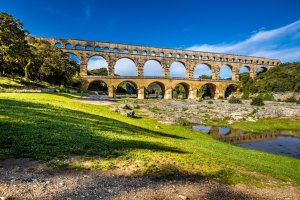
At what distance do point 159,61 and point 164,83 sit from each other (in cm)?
1110

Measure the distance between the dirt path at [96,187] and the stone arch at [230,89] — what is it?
8941 cm

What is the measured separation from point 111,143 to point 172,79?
71516mm

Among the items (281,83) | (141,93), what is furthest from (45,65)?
(281,83)

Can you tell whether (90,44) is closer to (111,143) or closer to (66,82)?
(66,82)

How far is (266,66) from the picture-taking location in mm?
107812

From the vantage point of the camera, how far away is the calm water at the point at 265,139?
20141 mm

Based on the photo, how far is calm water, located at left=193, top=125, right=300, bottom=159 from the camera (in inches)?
793

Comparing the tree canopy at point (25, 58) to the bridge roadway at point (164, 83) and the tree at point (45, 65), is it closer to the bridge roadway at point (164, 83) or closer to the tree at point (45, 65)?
the tree at point (45, 65)

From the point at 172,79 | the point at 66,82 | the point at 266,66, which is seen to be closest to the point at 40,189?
the point at 66,82

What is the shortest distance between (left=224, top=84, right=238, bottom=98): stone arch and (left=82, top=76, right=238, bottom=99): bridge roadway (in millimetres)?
801

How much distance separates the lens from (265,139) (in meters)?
24.3

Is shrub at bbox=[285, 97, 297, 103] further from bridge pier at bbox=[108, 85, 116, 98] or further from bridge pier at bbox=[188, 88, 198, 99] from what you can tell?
bridge pier at bbox=[108, 85, 116, 98]

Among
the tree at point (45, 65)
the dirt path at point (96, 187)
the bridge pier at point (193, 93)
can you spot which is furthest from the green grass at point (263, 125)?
the bridge pier at point (193, 93)

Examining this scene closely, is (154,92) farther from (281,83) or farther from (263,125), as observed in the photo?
(263,125)
